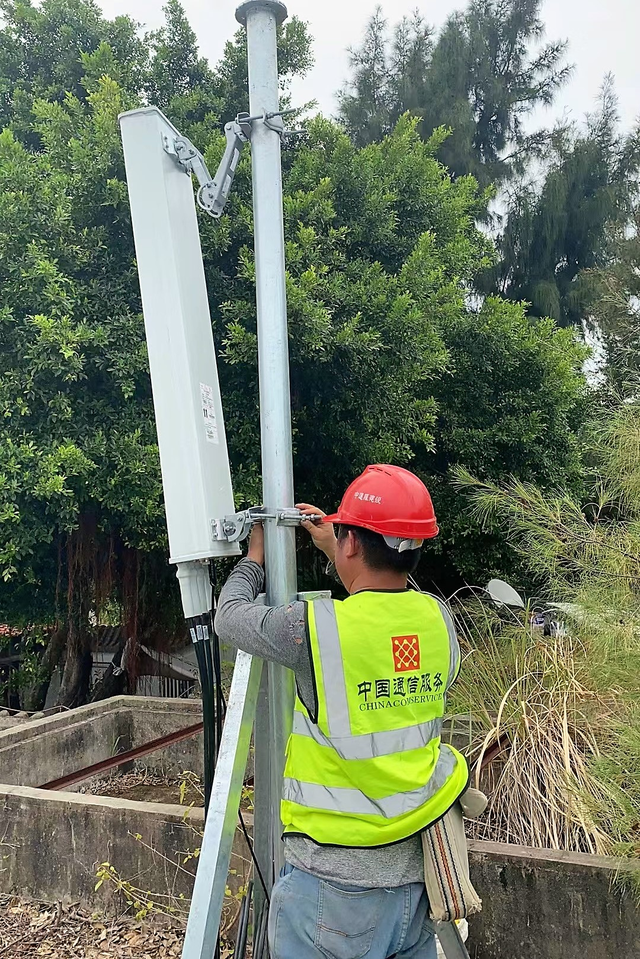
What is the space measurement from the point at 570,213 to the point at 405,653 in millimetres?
12521

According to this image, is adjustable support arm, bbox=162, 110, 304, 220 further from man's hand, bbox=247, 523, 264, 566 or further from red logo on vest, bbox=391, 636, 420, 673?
red logo on vest, bbox=391, 636, 420, 673

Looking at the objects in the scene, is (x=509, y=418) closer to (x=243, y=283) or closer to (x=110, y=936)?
(x=243, y=283)

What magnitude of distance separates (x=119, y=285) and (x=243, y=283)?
0.80 meters

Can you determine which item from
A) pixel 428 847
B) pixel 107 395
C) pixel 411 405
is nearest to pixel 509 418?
pixel 411 405

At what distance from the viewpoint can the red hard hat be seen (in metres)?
1.73

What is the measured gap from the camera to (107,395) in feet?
15.3

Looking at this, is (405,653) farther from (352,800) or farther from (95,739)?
(95,739)

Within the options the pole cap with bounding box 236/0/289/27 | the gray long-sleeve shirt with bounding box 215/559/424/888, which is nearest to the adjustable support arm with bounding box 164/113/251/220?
the pole cap with bounding box 236/0/289/27

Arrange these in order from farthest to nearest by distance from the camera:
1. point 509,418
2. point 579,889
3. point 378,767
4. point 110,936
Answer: point 509,418, point 110,936, point 579,889, point 378,767

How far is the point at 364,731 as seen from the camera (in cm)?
163

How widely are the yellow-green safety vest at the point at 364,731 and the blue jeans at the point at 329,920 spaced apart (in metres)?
0.12

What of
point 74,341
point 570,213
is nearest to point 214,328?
point 74,341

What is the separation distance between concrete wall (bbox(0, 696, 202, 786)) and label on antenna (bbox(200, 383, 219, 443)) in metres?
3.36

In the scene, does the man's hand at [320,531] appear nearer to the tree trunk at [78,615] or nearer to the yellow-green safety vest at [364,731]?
the yellow-green safety vest at [364,731]
